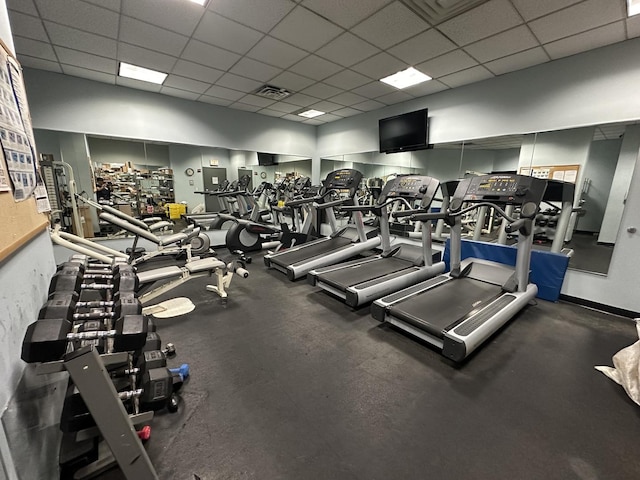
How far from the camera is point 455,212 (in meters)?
2.95

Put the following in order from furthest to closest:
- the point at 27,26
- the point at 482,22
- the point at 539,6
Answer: the point at 27,26 < the point at 482,22 < the point at 539,6

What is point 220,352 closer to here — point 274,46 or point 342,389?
point 342,389

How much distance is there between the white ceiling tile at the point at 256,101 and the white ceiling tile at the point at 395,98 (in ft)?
7.28

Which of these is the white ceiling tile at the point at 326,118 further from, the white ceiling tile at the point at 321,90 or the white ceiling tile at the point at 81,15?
the white ceiling tile at the point at 81,15

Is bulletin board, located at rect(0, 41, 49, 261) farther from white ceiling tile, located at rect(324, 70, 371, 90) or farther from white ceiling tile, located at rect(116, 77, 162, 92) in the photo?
white ceiling tile, located at rect(324, 70, 371, 90)

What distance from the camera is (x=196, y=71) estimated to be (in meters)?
3.99

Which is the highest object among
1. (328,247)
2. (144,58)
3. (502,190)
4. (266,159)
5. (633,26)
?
(144,58)

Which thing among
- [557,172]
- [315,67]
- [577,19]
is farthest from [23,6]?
[557,172]

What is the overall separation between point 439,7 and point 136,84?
476cm

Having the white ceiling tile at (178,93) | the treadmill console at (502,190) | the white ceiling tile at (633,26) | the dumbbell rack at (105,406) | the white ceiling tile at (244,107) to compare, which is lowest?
the dumbbell rack at (105,406)

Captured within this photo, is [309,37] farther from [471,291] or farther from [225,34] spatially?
[471,291]

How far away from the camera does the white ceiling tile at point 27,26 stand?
271cm

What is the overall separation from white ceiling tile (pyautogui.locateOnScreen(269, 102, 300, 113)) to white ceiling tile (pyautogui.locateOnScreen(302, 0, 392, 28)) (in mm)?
2977

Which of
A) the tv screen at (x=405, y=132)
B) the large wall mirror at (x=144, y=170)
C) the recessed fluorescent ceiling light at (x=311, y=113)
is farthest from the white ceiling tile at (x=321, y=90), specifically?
the large wall mirror at (x=144, y=170)
